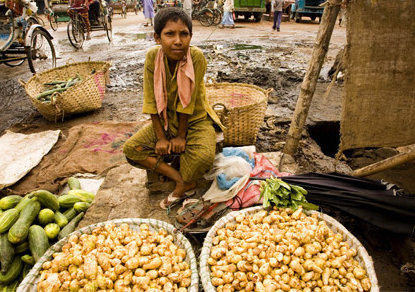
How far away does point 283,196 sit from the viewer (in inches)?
80.1

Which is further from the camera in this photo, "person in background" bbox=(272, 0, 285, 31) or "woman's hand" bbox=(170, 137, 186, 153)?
"person in background" bbox=(272, 0, 285, 31)

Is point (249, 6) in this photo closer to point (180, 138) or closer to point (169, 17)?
point (169, 17)

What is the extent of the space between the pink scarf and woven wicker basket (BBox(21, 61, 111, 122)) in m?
2.66

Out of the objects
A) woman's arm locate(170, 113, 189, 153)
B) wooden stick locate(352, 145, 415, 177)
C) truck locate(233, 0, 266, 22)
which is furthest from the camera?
truck locate(233, 0, 266, 22)

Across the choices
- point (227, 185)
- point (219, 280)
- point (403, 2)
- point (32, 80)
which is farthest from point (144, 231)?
point (32, 80)

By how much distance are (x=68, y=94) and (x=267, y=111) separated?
3304 mm

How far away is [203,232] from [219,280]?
587mm

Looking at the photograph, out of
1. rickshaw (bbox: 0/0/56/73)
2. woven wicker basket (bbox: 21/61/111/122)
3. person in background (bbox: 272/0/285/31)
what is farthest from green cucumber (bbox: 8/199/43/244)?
person in background (bbox: 272/0/285/31)

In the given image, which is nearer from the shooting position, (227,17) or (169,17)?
(169,17)

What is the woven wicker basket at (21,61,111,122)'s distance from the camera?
4203mm

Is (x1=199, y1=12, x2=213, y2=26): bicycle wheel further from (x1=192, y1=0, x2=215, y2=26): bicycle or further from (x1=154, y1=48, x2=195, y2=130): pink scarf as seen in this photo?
(x1=154, y1=48, x2=195, y2=130): pink scarf

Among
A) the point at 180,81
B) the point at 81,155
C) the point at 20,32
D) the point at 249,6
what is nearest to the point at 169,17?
the point at 180,81

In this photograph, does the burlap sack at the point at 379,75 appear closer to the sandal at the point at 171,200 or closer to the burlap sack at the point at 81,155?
the sandal at the point at 171,200

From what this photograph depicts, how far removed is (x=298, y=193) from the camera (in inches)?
81.3
